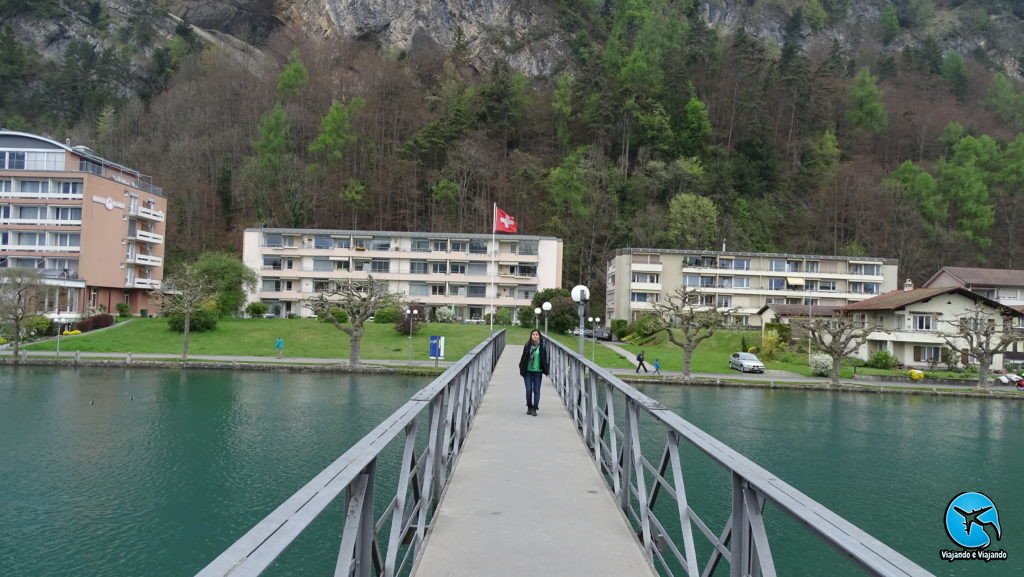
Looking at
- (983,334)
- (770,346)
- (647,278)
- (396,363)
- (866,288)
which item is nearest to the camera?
(396,363)

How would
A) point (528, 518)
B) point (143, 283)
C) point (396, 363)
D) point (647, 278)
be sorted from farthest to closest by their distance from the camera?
point (647, 278), point (143, 283), point (396, 363), point (528, 518)

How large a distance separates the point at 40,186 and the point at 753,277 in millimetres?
68705

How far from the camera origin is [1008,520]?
14.4 metres

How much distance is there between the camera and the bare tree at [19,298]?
38812 mm

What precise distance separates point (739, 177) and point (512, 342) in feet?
151

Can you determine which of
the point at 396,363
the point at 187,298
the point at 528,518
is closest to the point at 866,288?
the point at 396,363

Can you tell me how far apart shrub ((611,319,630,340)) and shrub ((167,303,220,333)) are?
3485 centimetres

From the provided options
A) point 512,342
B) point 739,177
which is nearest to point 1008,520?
point 512,342

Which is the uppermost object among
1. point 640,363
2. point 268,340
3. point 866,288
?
point 866,288

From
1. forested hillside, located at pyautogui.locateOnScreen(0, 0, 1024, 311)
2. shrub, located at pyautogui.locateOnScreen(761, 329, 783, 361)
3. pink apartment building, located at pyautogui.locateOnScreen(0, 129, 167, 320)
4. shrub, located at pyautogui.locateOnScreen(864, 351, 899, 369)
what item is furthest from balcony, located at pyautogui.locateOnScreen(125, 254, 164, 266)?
shrub, located at pyautogui.locateOnScreen(864, 351, 899, 369)

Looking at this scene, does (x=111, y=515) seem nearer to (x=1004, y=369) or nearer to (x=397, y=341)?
(x=397, y=341)

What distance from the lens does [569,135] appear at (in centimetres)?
8381

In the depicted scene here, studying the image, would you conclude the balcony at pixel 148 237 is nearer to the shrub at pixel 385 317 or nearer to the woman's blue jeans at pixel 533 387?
the shrub at pixel 385 317

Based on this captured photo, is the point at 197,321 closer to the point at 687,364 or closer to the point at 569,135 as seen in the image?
the point at 687,364
